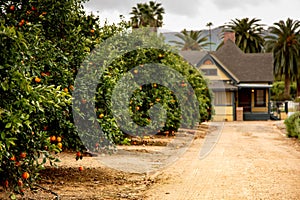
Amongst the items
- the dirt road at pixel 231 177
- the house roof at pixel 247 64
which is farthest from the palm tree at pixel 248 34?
the dirt road at pixel 231 177

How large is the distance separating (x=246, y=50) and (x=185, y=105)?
150 feet

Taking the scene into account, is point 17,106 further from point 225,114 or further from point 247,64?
point 247,64

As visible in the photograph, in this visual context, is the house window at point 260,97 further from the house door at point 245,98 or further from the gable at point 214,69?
the gable at point 214,69

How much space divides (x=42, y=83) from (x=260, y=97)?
121 ft

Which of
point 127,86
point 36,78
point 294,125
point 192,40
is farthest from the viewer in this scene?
point 192,40

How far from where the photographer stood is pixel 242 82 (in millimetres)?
42250

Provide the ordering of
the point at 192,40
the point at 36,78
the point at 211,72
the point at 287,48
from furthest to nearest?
the point at 192,40 < the point at 287,48 < the point at 211,72 < the point at 36,78

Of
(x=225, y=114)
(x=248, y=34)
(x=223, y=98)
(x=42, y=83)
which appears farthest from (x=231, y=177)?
(x=248, y=34)

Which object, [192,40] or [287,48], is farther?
[192,40]

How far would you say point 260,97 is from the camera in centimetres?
4234

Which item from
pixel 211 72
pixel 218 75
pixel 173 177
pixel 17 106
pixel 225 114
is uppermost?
pixel 211 72

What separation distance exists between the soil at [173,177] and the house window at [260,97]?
28.8 metres

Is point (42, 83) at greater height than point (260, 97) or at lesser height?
greater

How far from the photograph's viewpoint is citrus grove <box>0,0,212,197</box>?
198 inches
